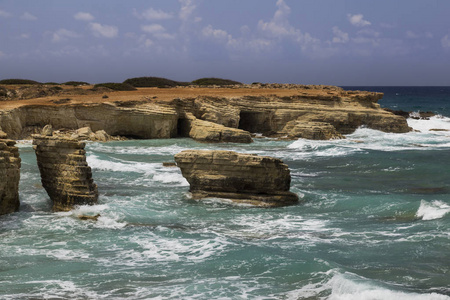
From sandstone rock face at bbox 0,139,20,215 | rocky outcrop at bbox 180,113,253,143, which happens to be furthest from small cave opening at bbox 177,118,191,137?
sandstone rock face at bbox 0,139,20,215

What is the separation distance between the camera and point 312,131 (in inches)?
1318

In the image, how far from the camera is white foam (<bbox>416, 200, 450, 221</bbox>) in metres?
13.6

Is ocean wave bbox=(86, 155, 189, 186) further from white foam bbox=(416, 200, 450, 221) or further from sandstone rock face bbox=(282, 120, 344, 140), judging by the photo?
sandstone rock face bbox=(282, 120, 344, 140)

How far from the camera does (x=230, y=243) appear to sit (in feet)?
37.4

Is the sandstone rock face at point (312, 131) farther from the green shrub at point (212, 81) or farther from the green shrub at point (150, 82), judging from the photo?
the green shrub at point (212, 81)

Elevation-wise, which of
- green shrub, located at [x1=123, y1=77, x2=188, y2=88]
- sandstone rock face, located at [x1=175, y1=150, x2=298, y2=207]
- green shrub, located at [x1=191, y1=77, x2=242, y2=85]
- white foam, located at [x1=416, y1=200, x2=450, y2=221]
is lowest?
white foam, located at [x1=416, y1=200, x2=450, y2=221]

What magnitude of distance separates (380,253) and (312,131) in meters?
23.0

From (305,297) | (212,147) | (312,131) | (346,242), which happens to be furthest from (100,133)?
(305,297)

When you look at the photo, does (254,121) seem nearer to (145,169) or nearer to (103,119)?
(103,119)

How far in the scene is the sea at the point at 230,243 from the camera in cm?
898

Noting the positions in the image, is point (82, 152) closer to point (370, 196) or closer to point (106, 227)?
point (106, 227)

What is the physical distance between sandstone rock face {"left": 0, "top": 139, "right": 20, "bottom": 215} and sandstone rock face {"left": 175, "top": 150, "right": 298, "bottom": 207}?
4171 mm

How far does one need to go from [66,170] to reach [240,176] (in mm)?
4467

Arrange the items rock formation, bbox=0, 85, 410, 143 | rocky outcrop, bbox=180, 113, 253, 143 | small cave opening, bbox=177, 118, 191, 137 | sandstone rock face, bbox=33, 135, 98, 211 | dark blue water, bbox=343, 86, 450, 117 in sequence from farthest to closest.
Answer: dark blue water, bbox=343, 86, 450, 117
small cave opening, bbox=177, 118, 191, 137
rock formation, bbox=0, 85, 410, 143
rocky outcrop, bbox=180, 113, 253, 143
sandstone rock face, bbox=33, 135, 98, 211
